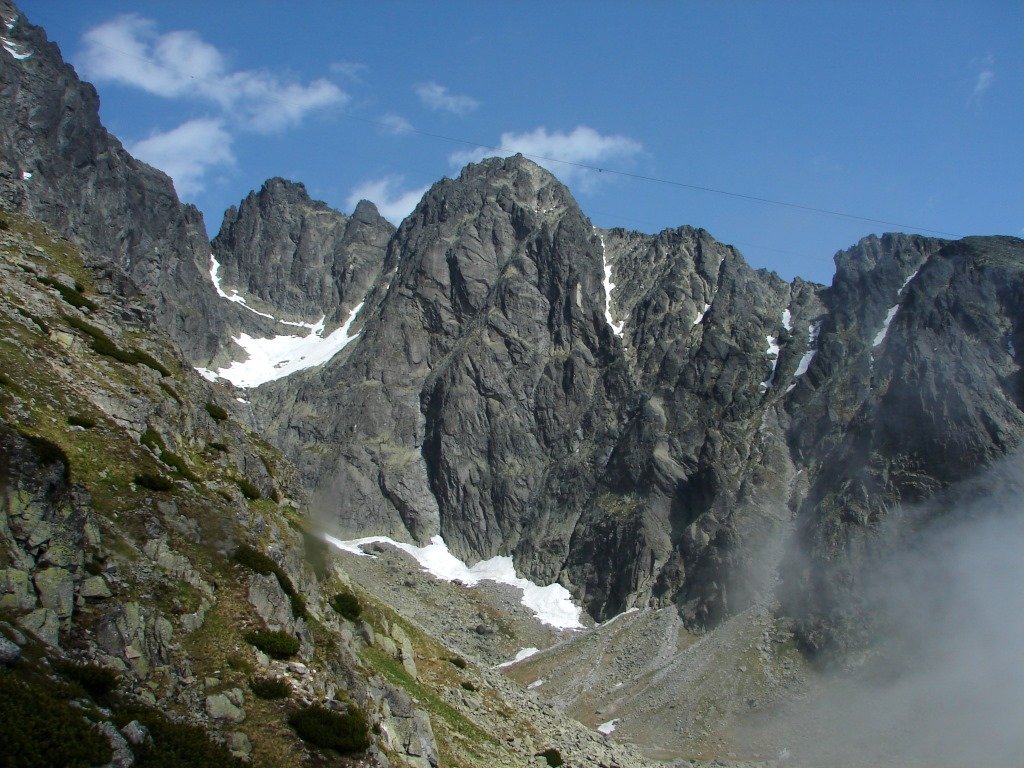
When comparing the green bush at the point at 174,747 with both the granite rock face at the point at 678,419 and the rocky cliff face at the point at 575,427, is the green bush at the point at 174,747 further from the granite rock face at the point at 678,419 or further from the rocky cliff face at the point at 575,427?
the rocky cliff face at the point at 575,427

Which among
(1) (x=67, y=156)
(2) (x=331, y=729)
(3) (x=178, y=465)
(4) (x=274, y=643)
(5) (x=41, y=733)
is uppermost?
(1) (x=67, y=156)

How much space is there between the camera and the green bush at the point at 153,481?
23.2 m

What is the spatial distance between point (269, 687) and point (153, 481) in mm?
7776

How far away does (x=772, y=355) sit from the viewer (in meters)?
176

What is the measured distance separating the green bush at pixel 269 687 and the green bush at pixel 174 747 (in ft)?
7.99

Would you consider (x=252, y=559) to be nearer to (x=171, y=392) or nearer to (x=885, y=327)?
(x=171, y=392)

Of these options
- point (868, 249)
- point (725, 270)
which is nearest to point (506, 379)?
point (725, 270)

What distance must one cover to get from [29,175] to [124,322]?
154 meters

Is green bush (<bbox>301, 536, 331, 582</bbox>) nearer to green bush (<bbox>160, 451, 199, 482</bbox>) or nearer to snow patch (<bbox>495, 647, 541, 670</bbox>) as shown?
green bush (<bbox>160, 451, 199, 482</bbox>)

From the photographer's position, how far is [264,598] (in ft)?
72.4

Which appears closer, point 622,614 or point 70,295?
point 70,295

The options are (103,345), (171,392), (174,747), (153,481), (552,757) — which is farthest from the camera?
(552,757)

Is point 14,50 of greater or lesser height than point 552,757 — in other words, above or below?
above

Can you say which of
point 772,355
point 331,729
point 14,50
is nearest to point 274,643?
point 331,729
